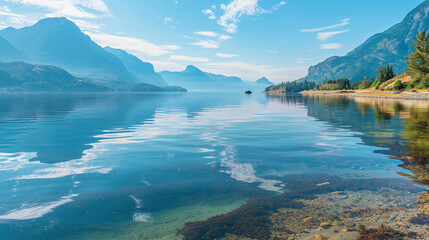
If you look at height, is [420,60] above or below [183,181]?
above

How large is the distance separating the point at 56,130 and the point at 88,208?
2824 cm

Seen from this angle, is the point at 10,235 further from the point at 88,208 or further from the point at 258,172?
the point at 258,172

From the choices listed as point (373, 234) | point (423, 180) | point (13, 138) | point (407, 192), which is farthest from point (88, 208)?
point (13, 138)

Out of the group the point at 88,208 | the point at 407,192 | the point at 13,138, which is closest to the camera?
the point at 88,208

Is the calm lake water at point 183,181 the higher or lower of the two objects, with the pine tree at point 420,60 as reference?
lower

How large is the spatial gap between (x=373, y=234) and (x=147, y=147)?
63.1 feet

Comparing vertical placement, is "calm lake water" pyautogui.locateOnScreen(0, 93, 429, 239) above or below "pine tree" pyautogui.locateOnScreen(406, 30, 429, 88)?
below

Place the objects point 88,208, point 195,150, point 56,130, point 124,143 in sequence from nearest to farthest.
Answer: point 88,208 → point 195,150 → point 124,143 → point 56,130

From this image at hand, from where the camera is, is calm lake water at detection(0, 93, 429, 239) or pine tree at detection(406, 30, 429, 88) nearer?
calm lake water at detection(0, 93, 429, 239)

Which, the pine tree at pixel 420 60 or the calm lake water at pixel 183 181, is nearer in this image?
the calm lake water at pixel 183 181

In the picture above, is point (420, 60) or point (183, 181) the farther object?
point (420, 60)

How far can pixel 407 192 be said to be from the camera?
11656mm

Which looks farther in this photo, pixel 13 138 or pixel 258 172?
pixel 13 138

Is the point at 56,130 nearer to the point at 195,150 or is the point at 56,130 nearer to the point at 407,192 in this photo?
the point at 195,150
